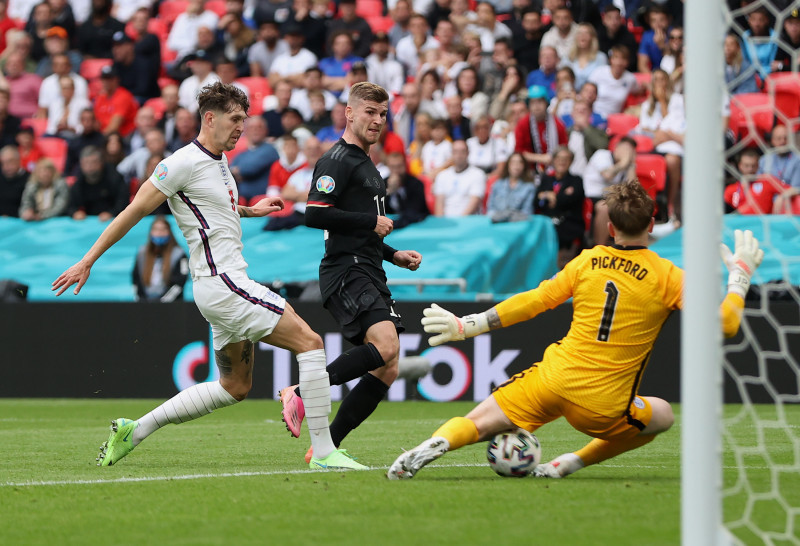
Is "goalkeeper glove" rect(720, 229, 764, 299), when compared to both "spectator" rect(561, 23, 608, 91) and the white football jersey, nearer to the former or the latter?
the white football jersey

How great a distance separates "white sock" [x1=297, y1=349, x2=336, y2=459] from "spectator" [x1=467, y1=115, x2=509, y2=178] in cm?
852

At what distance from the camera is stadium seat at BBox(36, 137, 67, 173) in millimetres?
17547

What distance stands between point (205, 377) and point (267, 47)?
24.1ft

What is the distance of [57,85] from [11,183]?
10.6ft

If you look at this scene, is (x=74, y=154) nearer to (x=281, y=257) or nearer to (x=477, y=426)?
(x=281, y=257)

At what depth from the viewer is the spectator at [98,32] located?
1973 centimetres

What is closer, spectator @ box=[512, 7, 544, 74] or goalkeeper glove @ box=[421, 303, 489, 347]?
goalkeeper glove @ box=[421, 303, 489, 347]

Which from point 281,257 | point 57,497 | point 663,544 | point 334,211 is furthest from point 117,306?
point 663,544

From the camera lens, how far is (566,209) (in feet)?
43.1

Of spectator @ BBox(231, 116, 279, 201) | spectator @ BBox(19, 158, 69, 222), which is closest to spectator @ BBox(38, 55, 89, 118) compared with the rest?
spectator @ BBox(19, 158, 69, 222)

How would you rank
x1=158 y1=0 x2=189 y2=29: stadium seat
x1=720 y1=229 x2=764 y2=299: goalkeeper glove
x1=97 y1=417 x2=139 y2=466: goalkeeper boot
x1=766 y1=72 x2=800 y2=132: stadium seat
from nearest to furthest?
x1=720 y1=229 x2=764 y2=299: goalkeeper glove
x1=97 y1=417 x2=139 y2=466: goalkeeper boot
x1=766 y1=72 x2=800 y2=132: stadium seat
x1=158 y1=0 x2=189 y2=29: stadium seat

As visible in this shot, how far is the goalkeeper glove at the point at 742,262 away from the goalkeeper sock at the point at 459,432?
1.33 m

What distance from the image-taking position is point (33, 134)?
17.1 metres

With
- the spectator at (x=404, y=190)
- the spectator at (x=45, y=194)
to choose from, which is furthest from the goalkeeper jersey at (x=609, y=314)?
the spectator at (x=45, y=194)
